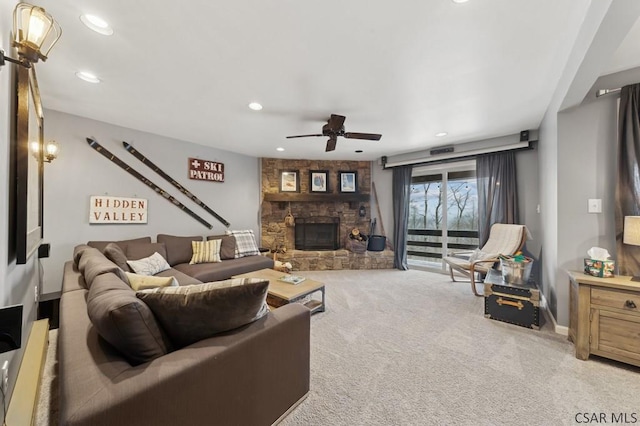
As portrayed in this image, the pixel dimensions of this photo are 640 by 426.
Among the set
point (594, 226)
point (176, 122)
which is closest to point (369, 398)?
point (594, 226)

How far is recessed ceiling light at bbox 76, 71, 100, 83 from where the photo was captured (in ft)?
7.31

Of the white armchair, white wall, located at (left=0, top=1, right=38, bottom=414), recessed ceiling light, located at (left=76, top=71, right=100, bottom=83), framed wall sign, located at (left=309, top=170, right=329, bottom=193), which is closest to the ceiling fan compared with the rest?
recessed ceiling light, located at (left=76, top=71, right=100, bottom=83)

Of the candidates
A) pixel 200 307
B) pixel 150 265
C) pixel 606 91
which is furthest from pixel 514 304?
pixel 150 265

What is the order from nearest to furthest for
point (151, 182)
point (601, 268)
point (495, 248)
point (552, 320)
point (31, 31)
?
point (31, 31) → point (601, 268) → point (552, 320) → point (495, 248) → point (151, 182)

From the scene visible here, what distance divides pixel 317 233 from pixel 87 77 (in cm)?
437

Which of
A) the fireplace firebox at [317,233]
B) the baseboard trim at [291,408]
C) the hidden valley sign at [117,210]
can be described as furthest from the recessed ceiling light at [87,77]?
the fireplace firebox at [317,233]

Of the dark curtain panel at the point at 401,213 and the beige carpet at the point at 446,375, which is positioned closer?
the beige carpet at the point at 446,375

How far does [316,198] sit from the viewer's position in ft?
17.8

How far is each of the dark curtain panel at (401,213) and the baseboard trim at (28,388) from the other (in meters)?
5.02

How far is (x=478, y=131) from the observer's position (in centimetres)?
383

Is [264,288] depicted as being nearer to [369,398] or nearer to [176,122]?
[369,398]

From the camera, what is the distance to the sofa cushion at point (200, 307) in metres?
1.18

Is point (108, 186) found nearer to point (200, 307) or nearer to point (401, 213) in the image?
point (200, 307)

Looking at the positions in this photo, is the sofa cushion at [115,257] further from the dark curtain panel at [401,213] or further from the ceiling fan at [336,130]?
the dark curtain panel at [401,213]
